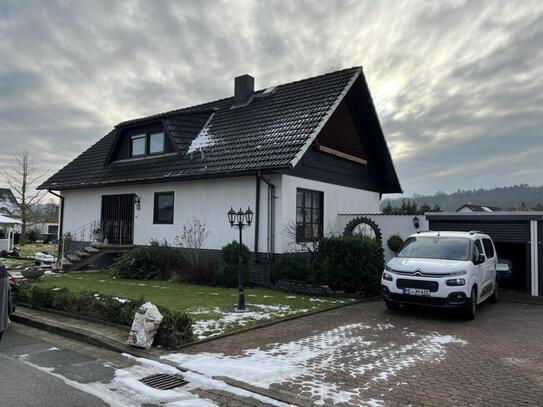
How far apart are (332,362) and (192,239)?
33.4 feet

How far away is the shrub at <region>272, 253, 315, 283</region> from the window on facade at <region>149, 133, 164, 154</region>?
25.9 feet

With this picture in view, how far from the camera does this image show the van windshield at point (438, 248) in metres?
9.59

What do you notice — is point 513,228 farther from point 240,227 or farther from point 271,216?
point 240,227

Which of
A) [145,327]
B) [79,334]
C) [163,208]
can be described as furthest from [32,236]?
[145,327]

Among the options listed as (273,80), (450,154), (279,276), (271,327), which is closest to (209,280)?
(279,276)

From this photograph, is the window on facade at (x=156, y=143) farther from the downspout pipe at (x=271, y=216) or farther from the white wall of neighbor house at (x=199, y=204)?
the downspout pipe at (x=271, y=216)

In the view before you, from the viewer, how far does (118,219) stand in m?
18.6

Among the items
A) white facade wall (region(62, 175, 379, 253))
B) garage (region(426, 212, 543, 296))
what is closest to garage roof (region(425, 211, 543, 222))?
garage (region(426, 212, 543, 296))

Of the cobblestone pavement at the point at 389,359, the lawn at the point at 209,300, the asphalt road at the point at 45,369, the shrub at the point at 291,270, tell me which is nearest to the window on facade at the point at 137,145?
the lawn at the point at 209,300

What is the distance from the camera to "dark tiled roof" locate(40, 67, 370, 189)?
44.7ft

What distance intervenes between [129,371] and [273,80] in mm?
16605

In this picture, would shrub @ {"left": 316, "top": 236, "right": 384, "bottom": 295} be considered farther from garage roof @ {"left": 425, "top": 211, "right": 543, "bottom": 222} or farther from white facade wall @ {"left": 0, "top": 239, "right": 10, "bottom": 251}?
white facade wall @ {"left": 0, "top": 239, "right": 10, "bottom": 251}

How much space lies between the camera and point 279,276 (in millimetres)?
12891

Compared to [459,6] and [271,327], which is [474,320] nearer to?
[271,327]
